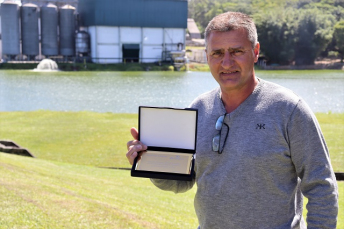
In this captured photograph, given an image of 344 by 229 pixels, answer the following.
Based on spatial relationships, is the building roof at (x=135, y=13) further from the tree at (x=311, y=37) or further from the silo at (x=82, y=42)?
the tree at (x=311, y=37)

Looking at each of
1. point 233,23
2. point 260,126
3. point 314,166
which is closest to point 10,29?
point 233,23

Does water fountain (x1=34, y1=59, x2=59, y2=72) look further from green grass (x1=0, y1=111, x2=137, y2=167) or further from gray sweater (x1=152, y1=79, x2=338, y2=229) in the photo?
gray sweater (x1=152, y1=79, x2=338, y2=229)

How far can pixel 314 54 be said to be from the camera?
84812 millimetres

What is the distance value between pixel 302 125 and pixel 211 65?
23.5 inches

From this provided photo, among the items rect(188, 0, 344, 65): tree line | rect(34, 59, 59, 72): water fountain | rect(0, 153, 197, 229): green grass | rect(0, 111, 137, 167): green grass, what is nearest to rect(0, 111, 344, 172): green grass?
rect(0, 111, 137, 167): green grass

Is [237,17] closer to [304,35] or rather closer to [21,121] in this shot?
[21,121]

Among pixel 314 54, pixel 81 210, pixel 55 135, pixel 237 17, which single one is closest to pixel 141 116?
pixel 237 17

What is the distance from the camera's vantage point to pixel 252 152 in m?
2.37

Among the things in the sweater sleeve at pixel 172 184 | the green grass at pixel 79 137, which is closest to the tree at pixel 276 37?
the green grass at pixel 79 137

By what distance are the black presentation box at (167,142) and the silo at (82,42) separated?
78.6 metres

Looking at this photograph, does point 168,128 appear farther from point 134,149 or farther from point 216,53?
point 216,53

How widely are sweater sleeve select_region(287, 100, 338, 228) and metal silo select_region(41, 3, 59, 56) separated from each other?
78.1 m

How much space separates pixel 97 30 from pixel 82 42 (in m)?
3.29

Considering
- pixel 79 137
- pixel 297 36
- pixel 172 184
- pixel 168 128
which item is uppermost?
pixel 297 36
